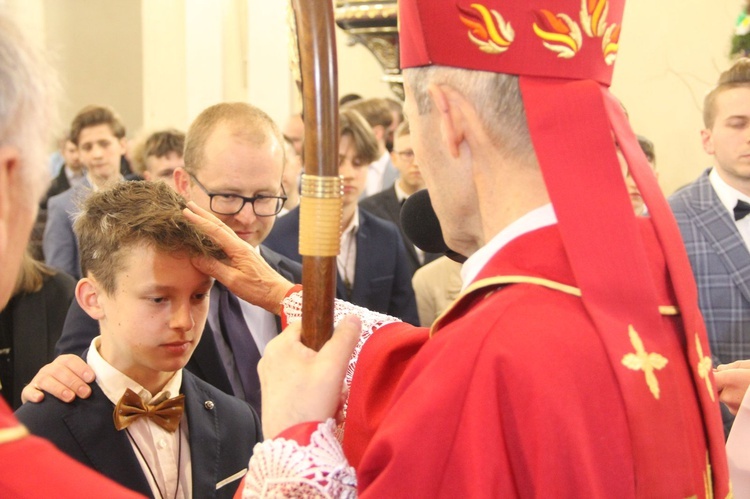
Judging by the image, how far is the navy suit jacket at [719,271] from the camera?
145 inches

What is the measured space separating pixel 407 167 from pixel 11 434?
455 cm

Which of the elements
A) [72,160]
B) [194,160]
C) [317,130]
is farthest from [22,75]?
[72,160]

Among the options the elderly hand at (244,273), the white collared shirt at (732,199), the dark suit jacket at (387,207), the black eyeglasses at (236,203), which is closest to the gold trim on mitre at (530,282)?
the elderly hand at (244,273)

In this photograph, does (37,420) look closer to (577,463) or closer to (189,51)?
(577,463)

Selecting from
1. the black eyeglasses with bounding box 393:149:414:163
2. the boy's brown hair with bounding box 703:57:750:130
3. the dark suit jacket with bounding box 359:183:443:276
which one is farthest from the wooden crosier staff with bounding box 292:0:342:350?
the black eyeglasses with bounding box 393:149:414:163

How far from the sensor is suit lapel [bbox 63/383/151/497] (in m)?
2.20

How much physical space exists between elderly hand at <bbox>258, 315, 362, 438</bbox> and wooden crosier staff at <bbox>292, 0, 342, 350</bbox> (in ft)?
0.10

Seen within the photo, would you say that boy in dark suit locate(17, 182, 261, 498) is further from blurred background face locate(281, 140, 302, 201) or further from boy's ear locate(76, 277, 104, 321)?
blurred background face locate(281, 140, 302, 201)

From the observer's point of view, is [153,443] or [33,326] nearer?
[153,443]

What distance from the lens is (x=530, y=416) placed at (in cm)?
135

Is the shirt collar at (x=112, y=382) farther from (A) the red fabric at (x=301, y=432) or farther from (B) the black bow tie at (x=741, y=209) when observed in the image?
(B) the black bow tie at (x=741, y=209)

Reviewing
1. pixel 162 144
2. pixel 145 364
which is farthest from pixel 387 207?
pixel 145 364

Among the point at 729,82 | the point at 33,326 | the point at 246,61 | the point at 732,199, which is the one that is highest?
the point at 246,61

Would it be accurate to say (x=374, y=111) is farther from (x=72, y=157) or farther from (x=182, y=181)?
(x=182, y=181)
